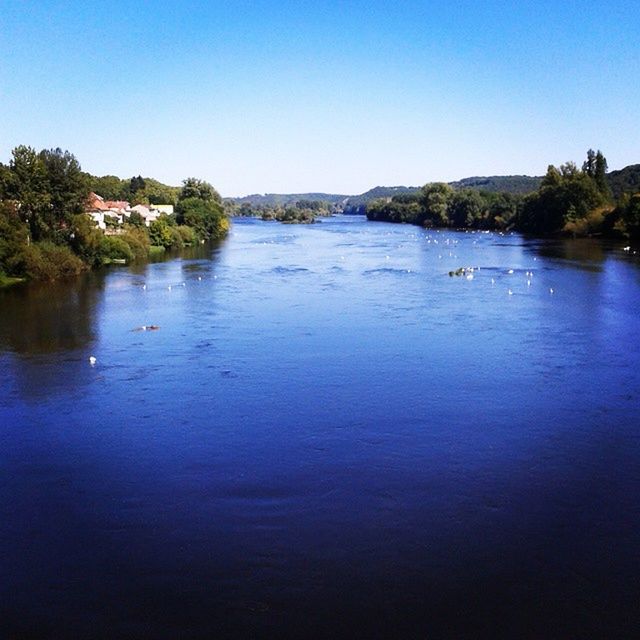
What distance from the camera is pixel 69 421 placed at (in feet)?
50.6

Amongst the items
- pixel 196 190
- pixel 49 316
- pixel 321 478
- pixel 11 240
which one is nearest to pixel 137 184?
pixel 196 190

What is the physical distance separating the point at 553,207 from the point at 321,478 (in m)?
73.0

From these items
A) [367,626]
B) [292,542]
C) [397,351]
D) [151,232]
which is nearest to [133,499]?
[292,542]

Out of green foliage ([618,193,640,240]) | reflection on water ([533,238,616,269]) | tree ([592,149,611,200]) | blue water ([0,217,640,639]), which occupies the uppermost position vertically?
tree ([592,149,611,200])

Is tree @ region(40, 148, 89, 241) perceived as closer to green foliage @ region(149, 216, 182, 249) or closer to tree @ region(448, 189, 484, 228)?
green foliage @ region(149, 216, 182, 249)

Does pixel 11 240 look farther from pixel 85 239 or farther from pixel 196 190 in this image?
pixel 196 190

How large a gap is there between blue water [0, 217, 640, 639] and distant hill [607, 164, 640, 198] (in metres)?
99.9

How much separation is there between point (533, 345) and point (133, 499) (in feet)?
47.1

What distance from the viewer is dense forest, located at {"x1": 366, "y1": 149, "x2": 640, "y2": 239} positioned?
6800 cm

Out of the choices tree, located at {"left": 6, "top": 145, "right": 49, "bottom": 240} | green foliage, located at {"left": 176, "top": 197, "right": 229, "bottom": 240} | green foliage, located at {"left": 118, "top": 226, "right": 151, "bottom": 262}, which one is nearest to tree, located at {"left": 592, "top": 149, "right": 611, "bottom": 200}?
green foliage, located at {"left": 176, "top": 197, "right": 229, "bottom": 240}

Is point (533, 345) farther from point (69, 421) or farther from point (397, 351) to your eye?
point (69, 421)

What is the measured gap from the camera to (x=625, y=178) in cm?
12381

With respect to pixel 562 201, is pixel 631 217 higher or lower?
lower

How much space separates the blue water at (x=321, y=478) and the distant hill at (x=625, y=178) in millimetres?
99948
